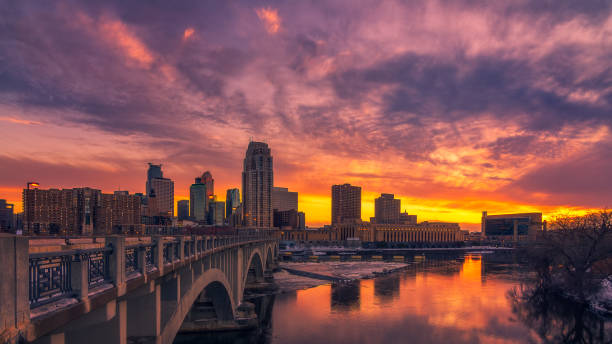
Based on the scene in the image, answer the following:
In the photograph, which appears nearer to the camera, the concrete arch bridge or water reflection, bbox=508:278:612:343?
the concrete arch bridge

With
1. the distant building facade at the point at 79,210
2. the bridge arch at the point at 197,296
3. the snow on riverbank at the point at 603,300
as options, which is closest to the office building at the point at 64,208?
the distant building facade at the point at 79,210

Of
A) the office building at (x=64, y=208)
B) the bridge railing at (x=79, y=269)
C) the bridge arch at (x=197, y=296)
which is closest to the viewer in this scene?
the bridge railing at (x=79, y=269)

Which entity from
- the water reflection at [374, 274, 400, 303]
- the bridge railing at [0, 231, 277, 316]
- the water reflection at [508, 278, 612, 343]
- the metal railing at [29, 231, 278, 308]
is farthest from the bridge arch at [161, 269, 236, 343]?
the water reflection at [508, 278, 612, 343]

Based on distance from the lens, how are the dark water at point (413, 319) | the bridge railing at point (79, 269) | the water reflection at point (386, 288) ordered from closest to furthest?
1. the bridge railing at point (79, 269)
2. the dark water at point (413, 319)
3. the water reflection at point (386, 288)

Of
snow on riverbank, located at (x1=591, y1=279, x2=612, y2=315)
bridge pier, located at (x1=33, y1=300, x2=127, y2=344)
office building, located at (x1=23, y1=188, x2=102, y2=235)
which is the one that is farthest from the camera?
office building, located at (x1=23, y1=188, x2=102, y2=235)

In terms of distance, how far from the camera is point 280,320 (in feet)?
166

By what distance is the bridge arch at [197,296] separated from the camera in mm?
18328

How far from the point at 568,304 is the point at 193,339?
5208cm

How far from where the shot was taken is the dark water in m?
42.7

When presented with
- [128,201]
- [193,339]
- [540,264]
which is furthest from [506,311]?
[128,201]

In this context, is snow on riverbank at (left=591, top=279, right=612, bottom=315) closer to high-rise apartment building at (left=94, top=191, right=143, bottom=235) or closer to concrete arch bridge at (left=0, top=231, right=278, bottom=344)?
concrete arch bridge at (left=0, top=231, right=278, bottom=344)

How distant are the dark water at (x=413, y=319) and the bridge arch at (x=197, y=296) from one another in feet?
10.1

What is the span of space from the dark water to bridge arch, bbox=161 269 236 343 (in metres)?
3.09

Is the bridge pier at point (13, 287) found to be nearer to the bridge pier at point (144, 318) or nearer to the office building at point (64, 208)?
the bridge pier at point (144, 318)
